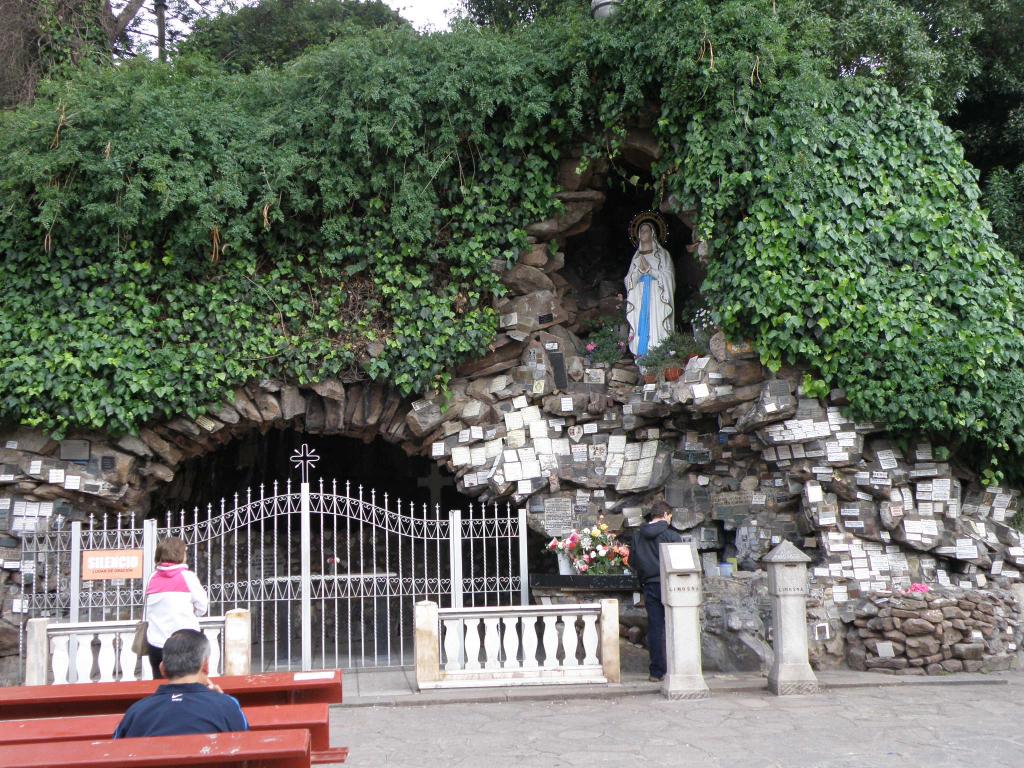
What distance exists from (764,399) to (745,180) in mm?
2105

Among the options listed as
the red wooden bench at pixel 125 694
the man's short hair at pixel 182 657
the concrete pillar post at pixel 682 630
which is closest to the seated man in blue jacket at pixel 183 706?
the man's short hair at pixel 182 657

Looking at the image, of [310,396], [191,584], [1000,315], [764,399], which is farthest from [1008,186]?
[191,584]

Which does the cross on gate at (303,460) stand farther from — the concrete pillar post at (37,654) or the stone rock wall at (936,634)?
the stone rock wall at (936,634)

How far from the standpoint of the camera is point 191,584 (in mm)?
5438

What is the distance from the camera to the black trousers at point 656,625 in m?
7.79

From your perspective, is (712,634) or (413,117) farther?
(413,117)

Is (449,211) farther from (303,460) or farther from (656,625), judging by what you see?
(656,625)

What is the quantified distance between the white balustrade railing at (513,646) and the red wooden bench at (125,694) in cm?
294

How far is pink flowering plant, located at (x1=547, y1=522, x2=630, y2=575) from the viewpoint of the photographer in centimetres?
879

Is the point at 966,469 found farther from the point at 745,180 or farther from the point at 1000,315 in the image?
the point at 745,180

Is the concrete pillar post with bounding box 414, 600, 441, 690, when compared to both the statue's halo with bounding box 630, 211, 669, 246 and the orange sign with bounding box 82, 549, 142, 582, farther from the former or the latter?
the statue's halo with bounding box 630, 211, 669, 246

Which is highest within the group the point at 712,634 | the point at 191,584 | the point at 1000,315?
the point at 1000,315

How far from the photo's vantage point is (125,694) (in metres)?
4.50

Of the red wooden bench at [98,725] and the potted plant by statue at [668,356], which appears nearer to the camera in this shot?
the red wooden bench at [98,725]
